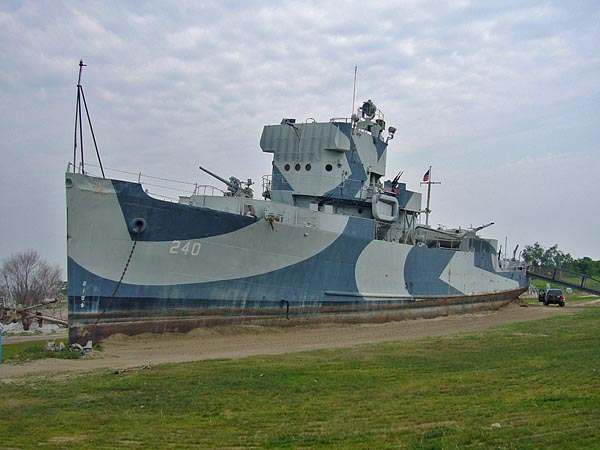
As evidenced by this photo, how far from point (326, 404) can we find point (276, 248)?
1111 centimetres

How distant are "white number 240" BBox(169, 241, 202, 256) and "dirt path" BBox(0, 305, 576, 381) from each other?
2.31m

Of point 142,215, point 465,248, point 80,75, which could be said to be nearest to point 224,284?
point 142,215

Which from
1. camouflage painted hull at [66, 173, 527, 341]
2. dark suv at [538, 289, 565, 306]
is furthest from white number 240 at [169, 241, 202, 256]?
dark suv at [538, 289, 565, 306]

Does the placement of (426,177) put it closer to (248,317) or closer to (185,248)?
(248,317)

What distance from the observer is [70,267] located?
1623cm

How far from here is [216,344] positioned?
55.2 ft

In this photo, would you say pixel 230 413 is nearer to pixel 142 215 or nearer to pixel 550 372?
pixel 550 372

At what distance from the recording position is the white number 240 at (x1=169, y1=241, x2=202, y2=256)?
17300mm

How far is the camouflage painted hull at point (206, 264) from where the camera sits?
53.6 ft

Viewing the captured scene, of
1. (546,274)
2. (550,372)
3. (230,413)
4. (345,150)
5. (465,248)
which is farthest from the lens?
(546,274)

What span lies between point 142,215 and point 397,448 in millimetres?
12049

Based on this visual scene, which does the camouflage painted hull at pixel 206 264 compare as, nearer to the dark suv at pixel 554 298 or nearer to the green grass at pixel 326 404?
the green grass at pixel 326 404

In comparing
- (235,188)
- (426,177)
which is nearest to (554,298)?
(426,177)

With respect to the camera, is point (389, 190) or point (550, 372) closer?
point (550, 372)
